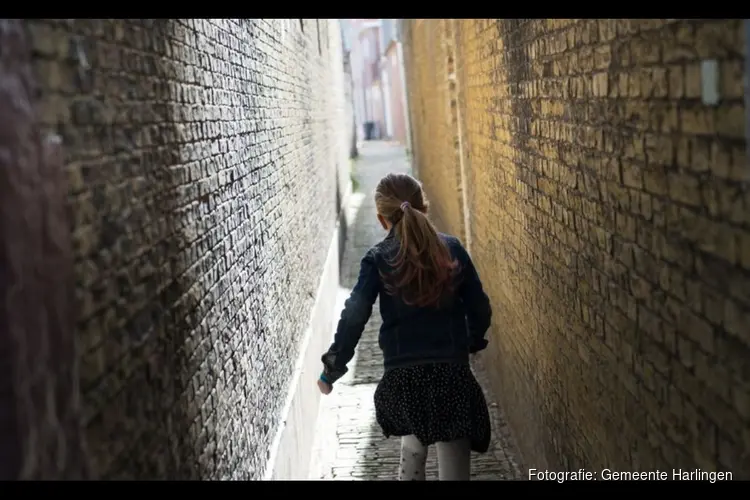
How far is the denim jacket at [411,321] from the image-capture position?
4254mm

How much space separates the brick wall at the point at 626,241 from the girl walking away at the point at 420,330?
20.0 inches

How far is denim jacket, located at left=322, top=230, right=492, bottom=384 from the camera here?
14.0ft

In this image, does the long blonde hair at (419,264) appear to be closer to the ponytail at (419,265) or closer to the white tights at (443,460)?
the ponytail at (419,265)

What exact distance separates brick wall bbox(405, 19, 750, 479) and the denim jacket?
461 mm

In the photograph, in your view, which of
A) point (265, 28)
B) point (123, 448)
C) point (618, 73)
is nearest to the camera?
point (123, 448)

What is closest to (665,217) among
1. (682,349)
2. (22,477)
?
(682,349)

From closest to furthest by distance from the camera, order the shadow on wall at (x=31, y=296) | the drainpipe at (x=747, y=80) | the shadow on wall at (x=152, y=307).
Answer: the shadow on wall at (x=31, y=296)
the drainpipe at (x=747, y=80)
the shadow on wall at (x=152, y=307)

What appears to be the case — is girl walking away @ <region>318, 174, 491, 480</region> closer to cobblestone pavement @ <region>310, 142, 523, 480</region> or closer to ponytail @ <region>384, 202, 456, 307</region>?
ponytail @ <region>384, 202, 456, 307</region>

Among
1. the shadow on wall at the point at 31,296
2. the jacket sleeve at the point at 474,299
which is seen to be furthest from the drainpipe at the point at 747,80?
the jacket sleeve at the point at 474,299

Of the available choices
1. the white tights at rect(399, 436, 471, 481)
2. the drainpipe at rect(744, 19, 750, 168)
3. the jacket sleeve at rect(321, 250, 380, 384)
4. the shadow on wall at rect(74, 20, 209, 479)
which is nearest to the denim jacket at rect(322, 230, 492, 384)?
the jacket sleeve at rect(321, 250, 380, 384)

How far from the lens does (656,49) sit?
9.16ft

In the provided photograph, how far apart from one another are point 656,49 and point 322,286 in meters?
7.09

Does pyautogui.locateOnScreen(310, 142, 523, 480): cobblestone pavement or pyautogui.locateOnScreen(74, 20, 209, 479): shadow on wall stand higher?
pyautogui.locateOnScreen(74, 20, 209, 479): shadow on wall
